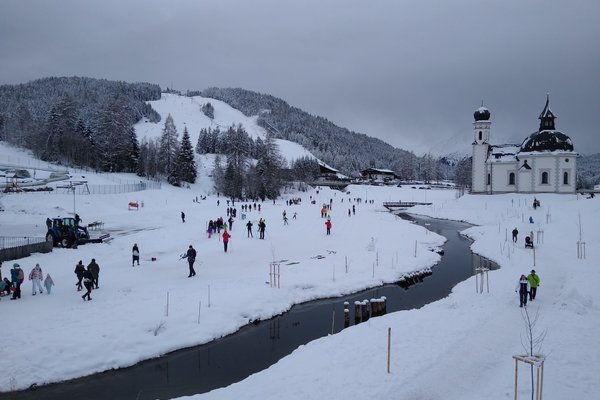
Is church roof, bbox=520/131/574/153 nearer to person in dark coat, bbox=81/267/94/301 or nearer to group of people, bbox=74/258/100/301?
group of people, bbox=74/258/100/301

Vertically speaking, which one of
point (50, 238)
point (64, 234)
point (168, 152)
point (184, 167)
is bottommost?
point (50, 238)

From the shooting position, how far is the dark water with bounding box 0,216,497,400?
11.5 metres

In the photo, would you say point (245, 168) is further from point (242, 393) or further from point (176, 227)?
point (242, 393)

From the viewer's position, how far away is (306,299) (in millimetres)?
20125

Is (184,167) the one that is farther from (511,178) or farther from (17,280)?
(17,280)

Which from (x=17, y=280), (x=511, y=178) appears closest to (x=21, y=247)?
(x=17, y=280)

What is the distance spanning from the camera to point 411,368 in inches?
448

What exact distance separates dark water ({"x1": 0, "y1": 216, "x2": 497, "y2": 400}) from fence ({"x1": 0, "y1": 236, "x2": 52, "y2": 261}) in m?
14.0

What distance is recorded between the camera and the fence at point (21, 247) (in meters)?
22.4

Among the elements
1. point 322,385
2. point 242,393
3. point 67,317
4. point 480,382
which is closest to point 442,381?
point 480,382

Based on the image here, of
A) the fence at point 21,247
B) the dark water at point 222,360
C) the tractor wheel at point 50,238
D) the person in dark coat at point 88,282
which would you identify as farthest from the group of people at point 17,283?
the tractor wheel at point 50,238

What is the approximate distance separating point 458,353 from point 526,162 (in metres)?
65.1

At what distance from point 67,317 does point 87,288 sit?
201cm

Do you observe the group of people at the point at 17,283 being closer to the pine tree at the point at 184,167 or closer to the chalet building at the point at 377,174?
the pine tree at the point at 184,167
